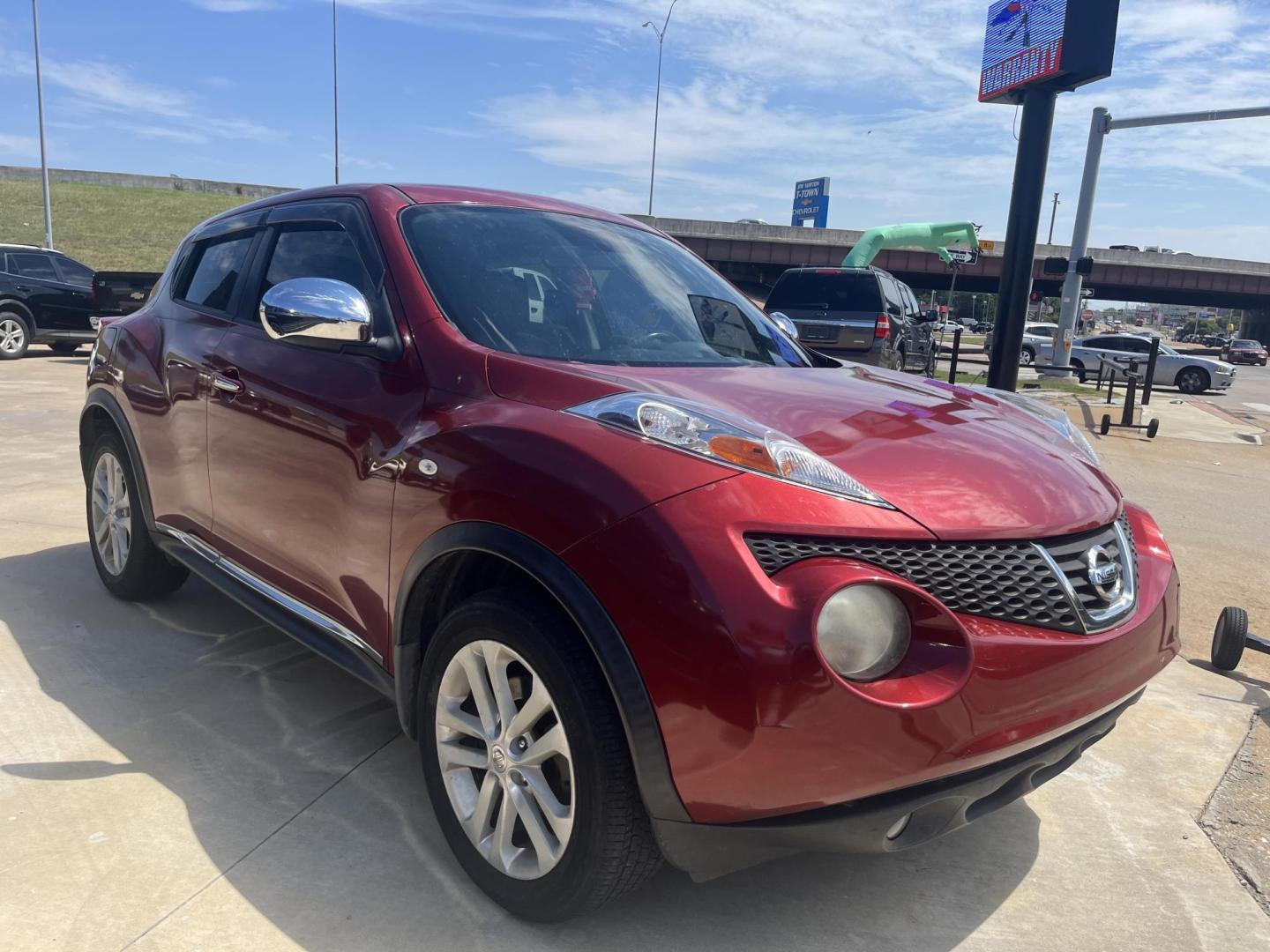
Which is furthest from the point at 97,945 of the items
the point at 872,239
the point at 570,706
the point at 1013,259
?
the point at 872,239

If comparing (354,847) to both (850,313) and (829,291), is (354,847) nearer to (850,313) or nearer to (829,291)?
(850,313)

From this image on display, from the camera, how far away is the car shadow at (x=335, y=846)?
2.22 meters

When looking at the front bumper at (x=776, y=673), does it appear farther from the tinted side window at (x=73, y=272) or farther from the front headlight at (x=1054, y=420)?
the tinted side window at (x=73, y=272)

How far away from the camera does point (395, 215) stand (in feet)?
9.61

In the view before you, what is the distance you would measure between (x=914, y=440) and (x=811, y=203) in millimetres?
74739

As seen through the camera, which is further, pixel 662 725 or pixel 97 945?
pixel 97 945

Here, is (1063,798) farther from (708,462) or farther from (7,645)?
(7,645)

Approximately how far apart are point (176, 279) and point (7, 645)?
1609 millimetres

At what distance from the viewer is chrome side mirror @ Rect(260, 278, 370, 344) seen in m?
2.53

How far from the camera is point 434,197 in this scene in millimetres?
3119

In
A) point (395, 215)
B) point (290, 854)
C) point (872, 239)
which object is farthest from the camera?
point (872, 239)

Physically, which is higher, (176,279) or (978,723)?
(176,279)

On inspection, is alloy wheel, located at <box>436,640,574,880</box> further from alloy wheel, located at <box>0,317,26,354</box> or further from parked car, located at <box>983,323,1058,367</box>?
parked car, located at <box>983,323,1058,367</box>

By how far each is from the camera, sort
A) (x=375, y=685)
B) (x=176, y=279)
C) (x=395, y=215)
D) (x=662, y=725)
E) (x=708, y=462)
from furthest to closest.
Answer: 1. (x=176, y=279)
2. (x=395, y=215)
3. (x=375, y=685)
4. (x=708, y=462)
5. (x=662, y=725)
